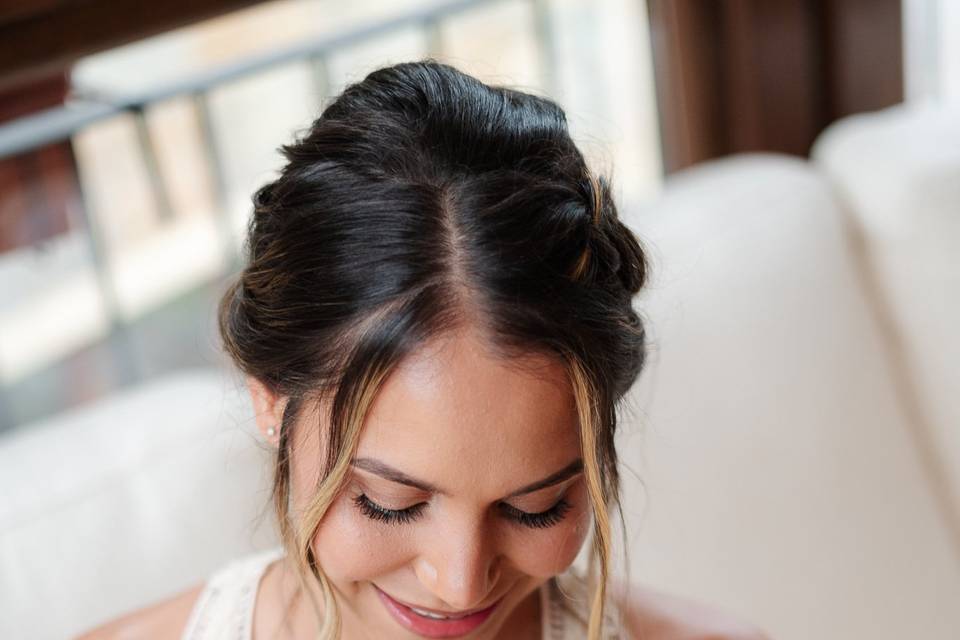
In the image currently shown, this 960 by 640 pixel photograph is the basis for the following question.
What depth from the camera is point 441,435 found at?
96 centimetres

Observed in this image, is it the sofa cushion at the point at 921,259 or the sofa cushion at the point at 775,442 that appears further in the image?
the sofa cushion at the point at 921,259

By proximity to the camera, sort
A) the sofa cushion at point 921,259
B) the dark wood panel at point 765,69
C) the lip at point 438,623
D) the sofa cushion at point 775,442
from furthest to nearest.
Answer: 1. the dark wood panel at point 765,69
2. the sofa cushion at point 921,259
3. the sofa cushion at point 775,442
4. the lip at point 438,623

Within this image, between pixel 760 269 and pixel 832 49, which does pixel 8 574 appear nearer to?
pixel 760 269

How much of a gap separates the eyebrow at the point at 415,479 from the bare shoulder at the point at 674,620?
367 mm

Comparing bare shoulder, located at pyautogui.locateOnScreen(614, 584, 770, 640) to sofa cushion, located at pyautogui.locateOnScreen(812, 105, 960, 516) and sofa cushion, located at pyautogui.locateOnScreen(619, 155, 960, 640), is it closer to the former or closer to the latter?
sofa cushion, located at pyautogui.locateOnScreen(619, 155, 960, 640)

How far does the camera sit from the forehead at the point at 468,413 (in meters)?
0.96

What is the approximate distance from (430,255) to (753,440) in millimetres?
889

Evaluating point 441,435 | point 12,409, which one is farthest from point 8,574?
point 12,409

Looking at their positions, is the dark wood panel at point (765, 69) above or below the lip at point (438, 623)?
above

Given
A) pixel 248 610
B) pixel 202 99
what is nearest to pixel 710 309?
pixel 248 610

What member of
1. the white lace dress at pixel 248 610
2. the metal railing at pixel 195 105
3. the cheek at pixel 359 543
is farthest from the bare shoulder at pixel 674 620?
the metal railing at pixel 195 105

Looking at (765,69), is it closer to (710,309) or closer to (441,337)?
(710,309)

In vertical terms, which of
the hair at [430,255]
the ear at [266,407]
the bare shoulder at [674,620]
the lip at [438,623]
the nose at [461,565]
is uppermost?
the hair at [430,255]

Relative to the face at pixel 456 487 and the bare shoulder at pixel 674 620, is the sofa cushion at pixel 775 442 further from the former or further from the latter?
the face at pixel 456 487
